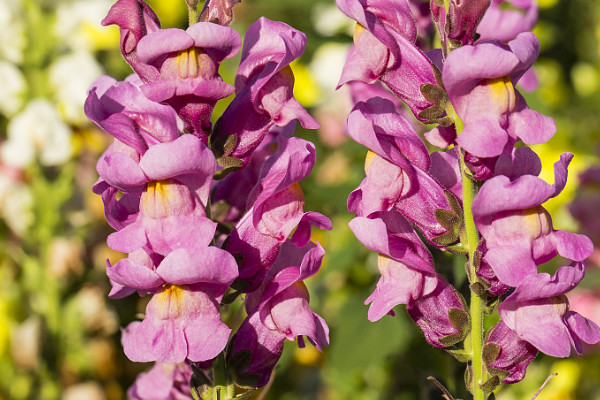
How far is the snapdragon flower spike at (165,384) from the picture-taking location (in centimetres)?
87

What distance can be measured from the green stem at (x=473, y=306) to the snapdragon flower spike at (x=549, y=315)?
0.04 metres

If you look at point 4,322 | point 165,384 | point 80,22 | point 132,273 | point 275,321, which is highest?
point 132,273

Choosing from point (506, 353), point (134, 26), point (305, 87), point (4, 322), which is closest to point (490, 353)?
point (506, 353)

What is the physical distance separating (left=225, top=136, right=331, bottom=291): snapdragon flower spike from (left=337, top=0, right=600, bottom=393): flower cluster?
0.06 meters

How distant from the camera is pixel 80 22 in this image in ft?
6.19

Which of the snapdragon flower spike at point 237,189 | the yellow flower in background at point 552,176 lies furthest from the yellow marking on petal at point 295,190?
the yellow flower in background at point 552,176

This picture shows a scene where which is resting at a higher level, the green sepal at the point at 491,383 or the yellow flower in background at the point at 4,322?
the green sepal at the point at 491,383

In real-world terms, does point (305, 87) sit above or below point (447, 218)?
below

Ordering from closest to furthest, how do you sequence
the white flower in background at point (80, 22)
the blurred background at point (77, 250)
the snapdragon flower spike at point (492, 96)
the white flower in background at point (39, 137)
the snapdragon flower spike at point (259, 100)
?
the snapdragon flower spike at point (492, 96)
the snapdragon flower spike at point (259, 100)
the blurred background at point (77, 250)
the white flower in background at point (39, 137)
the white flower in background at point (80, 22)

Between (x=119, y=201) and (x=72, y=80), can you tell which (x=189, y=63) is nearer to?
(x=119, y=201)

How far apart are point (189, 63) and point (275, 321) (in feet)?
0.85

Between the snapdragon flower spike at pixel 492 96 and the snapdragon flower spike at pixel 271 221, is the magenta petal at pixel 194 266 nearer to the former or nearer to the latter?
the snapdragon flower spike at pixel 271 221

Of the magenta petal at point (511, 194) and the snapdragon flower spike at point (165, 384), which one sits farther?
the snapdragon flower spike at point (165, 384)

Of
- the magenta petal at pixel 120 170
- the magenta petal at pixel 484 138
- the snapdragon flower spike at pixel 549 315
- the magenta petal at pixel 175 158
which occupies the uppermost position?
the magenta petal at pixel 484 138
